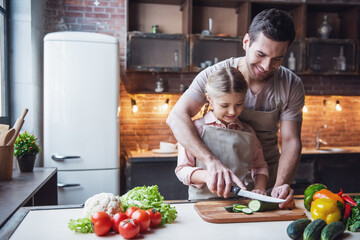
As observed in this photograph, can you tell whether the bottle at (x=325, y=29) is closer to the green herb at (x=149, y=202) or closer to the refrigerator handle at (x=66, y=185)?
the refrigerator handle at (x=66, y=185)

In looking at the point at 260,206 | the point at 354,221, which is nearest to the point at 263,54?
the point at 260,206

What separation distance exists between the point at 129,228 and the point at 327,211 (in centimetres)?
81

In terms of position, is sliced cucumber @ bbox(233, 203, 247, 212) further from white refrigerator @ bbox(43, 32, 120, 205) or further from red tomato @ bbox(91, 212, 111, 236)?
white refrigerator @ bbox(43, 32, 120, 205)

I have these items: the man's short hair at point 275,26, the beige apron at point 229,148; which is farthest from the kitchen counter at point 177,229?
the man's short hair at point 275,26

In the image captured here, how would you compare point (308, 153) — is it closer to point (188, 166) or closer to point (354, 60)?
point (354, 60)

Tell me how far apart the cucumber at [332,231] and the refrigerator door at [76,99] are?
275 centimetres

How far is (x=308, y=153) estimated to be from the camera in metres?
4.03

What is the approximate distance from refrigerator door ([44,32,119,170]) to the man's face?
84.2 inches

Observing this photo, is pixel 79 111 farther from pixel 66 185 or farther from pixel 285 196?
pixel 285 196

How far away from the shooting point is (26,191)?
79.8 inches

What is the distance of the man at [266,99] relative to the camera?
5.52 ft

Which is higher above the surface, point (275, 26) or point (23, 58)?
point (23, 58)

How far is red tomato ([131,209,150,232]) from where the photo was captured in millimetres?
1246

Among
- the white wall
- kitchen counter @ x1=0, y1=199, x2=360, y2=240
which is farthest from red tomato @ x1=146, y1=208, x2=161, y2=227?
the white wall
